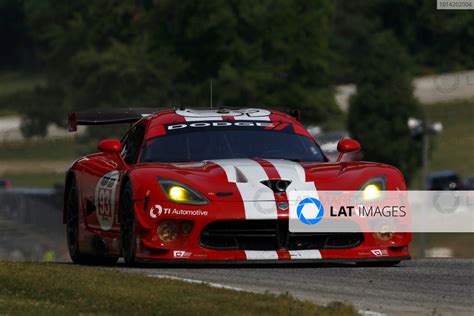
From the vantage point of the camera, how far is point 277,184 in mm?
12312

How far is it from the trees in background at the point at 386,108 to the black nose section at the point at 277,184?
53.4 metres

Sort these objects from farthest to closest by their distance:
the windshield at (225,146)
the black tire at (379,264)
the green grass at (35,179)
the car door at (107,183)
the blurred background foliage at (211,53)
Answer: the blurred background foliage at (211,53)
the green grass at (35,179)
the windshield at (225,146)
the car door at (107,183)
the black tire at (379,264)

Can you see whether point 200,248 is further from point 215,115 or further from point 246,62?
point 246,62

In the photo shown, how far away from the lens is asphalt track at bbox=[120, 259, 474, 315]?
987 cm

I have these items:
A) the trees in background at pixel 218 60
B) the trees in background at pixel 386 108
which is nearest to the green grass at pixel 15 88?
the trees in background at pixel 218 60

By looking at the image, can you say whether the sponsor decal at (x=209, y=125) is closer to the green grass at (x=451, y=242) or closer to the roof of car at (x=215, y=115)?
the roof of car at (x=215, y=115)

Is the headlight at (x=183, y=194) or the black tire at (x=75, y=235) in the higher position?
the headlight at (x=183, y=194)

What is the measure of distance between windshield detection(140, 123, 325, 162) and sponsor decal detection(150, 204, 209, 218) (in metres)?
1.27

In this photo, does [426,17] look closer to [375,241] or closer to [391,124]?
[391,124]

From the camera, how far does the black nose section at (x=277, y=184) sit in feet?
40.3

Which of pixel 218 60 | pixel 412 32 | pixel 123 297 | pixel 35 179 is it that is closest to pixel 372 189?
pixel 123 297

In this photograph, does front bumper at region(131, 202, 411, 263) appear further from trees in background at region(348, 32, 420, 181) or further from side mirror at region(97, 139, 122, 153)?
trees in background at region(348, 32, 420, 181)

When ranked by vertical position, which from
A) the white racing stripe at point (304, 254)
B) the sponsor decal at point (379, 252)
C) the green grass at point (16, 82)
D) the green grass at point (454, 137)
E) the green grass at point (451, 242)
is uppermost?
the white racing stripe at point (304, 254)

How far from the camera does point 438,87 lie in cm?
7519
